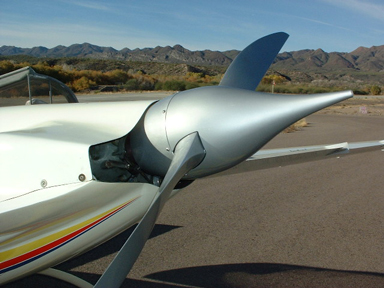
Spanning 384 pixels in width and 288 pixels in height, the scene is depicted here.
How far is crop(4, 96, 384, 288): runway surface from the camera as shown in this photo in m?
3.36

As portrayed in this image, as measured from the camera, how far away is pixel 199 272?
3.42 meters

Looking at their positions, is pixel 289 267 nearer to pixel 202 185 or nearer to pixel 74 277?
pixel 74 277

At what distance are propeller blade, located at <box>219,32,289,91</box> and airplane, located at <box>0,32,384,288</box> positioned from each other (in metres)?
0.53

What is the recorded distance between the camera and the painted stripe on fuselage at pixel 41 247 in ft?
6.63

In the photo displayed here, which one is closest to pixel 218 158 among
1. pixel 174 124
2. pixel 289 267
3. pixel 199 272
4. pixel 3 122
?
pixel 174 124

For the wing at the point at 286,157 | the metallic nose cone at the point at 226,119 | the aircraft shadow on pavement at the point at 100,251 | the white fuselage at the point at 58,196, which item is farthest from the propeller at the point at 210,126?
the aircraft shadow on pavement at the point at 100,251

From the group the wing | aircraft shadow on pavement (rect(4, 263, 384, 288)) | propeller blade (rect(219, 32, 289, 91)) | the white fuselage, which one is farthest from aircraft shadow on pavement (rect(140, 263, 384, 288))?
propeller blade (rect(219, 32, 289, 91))

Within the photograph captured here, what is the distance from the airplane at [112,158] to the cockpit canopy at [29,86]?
977 millimetres

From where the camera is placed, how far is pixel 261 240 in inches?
165

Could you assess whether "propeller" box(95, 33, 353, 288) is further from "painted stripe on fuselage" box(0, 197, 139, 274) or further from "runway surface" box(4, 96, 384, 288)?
"runway surface" box(4, 96, 384, 288)

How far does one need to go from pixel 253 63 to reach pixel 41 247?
5.83ft

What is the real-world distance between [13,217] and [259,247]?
2708 millimetres

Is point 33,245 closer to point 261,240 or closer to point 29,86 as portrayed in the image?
point 29,86

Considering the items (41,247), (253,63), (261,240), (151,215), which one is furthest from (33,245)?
(261,240)
